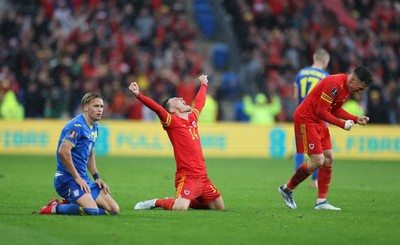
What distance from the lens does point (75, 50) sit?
88.6ft

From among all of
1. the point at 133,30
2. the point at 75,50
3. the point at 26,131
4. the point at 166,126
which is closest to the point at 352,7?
the point at 133,30

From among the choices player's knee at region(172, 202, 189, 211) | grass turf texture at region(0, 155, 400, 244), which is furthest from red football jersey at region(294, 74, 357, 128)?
player's knee at region(172, 202, 189, 211)

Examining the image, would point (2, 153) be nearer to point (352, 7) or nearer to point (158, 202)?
point (158, 202)

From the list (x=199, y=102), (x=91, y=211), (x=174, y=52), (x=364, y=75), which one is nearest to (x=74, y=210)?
(x=91, y=211)

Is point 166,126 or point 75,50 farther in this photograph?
point 75,50

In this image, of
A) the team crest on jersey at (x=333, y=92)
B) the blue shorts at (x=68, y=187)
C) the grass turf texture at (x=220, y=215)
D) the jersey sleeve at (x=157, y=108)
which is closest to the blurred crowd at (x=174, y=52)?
the grass turf texture at (x=220, y=215)

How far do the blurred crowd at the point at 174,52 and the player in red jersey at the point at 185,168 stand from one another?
46.2 feet

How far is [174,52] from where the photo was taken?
1126 inches

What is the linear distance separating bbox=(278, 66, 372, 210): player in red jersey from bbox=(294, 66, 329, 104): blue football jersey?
123 inches

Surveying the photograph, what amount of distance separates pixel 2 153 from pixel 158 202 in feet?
43.5

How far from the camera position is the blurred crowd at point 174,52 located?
26250 mm

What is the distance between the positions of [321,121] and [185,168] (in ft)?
7.40

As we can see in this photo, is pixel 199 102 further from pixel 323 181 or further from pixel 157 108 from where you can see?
pixel 323 181

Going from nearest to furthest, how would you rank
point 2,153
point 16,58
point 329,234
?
point 329,234 < point 2,153 < point 16,58
